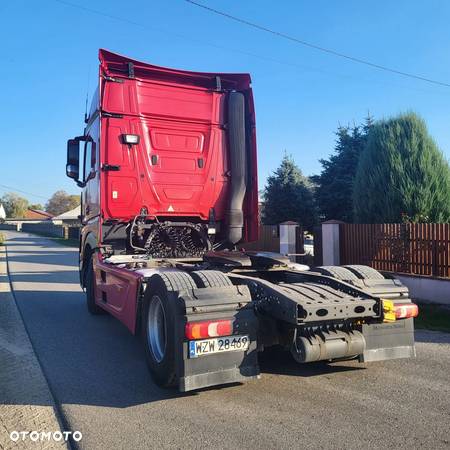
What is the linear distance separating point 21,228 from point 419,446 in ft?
343

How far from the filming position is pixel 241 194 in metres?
7.48

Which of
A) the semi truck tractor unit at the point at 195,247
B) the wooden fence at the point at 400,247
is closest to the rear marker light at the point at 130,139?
the semi truck tractor unit at the point at 195,247

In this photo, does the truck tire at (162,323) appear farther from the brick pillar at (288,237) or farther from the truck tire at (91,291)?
the brick pillar at (288,237)

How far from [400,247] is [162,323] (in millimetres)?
7626

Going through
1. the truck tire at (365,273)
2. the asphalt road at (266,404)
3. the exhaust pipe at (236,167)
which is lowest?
the asphalt road at (266,404)

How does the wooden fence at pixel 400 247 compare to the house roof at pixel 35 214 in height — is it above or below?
below

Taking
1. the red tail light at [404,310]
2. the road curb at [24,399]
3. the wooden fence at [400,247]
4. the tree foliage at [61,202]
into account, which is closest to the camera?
the road curb at [24,399]

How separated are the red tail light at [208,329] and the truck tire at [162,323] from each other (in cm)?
24

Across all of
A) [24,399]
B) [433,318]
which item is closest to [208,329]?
[24,399]

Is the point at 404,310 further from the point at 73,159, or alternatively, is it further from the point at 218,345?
the point at 73,159

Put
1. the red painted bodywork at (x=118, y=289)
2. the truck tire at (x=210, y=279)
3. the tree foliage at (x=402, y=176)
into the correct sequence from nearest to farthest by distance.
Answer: the truck tire at (x=210, y=279)
the red painted bodywork at (x=118, y=289)
the tree foliage at (x=402, y=176)

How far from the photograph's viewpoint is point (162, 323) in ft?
15.1

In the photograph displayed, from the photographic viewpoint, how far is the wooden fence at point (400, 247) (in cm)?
973

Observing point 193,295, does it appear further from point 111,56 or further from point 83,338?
point 111,56
